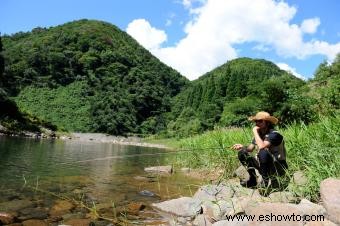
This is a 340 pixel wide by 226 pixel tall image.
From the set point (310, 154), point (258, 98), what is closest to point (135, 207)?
point (310, 154)

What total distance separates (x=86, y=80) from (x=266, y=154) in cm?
13963

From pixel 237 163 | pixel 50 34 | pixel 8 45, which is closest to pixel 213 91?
pixel 50 34

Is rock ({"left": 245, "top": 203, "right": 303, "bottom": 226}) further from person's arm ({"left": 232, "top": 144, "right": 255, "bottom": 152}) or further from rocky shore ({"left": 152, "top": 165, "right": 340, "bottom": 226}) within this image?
person's arm ({"left": 232, "top": 144, "right": 255, "bottom": 152})

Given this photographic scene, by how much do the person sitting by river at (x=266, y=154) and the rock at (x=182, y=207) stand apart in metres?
1.10

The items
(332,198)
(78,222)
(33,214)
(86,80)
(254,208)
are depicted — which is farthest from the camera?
(86,80)

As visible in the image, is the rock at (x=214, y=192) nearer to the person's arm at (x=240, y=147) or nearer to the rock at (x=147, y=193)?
the person's arm at (x=240, y=147)

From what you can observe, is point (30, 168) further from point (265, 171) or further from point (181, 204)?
point (265, 171)

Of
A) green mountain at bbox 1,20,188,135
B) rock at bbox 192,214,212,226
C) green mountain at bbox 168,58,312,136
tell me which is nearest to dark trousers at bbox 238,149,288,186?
rock at bbox 192,214,212,226

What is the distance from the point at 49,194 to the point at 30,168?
18.9 ft

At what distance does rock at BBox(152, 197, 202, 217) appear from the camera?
7396mm

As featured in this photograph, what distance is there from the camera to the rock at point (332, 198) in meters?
4.72

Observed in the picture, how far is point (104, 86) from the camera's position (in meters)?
147

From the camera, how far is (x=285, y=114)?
2819cm

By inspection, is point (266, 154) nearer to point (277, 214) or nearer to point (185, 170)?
point (277, 214)
